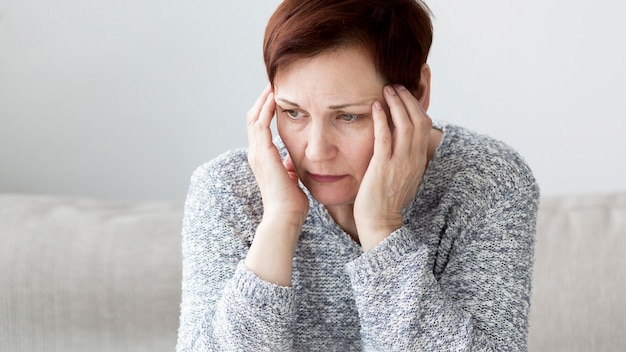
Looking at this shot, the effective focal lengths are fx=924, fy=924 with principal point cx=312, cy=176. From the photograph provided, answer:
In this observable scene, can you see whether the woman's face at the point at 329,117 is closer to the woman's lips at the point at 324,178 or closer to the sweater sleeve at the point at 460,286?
the woman's lips at the point at 324,178

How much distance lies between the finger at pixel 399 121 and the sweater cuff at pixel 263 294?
275 millimetres

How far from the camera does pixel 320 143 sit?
4.32ft

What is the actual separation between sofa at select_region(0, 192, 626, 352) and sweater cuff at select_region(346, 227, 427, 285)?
2.56 feet

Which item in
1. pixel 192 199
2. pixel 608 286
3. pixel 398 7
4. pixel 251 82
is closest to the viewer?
pixel 398 7

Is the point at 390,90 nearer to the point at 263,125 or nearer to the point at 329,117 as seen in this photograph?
the point at 329,117

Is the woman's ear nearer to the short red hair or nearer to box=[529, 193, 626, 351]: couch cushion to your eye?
the short red hair

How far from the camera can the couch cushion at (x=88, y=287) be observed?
6.85 feet

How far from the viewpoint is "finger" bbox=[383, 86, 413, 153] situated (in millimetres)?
1339

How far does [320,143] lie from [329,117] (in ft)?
0.13

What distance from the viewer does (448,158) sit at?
5.06 feet

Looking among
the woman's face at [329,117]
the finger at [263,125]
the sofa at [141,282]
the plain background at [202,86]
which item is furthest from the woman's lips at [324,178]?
the plain background at [202,86]

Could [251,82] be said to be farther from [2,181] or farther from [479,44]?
[2,181]

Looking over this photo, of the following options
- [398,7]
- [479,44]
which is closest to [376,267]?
[398,7]

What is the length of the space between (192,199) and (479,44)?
4.21 ft
